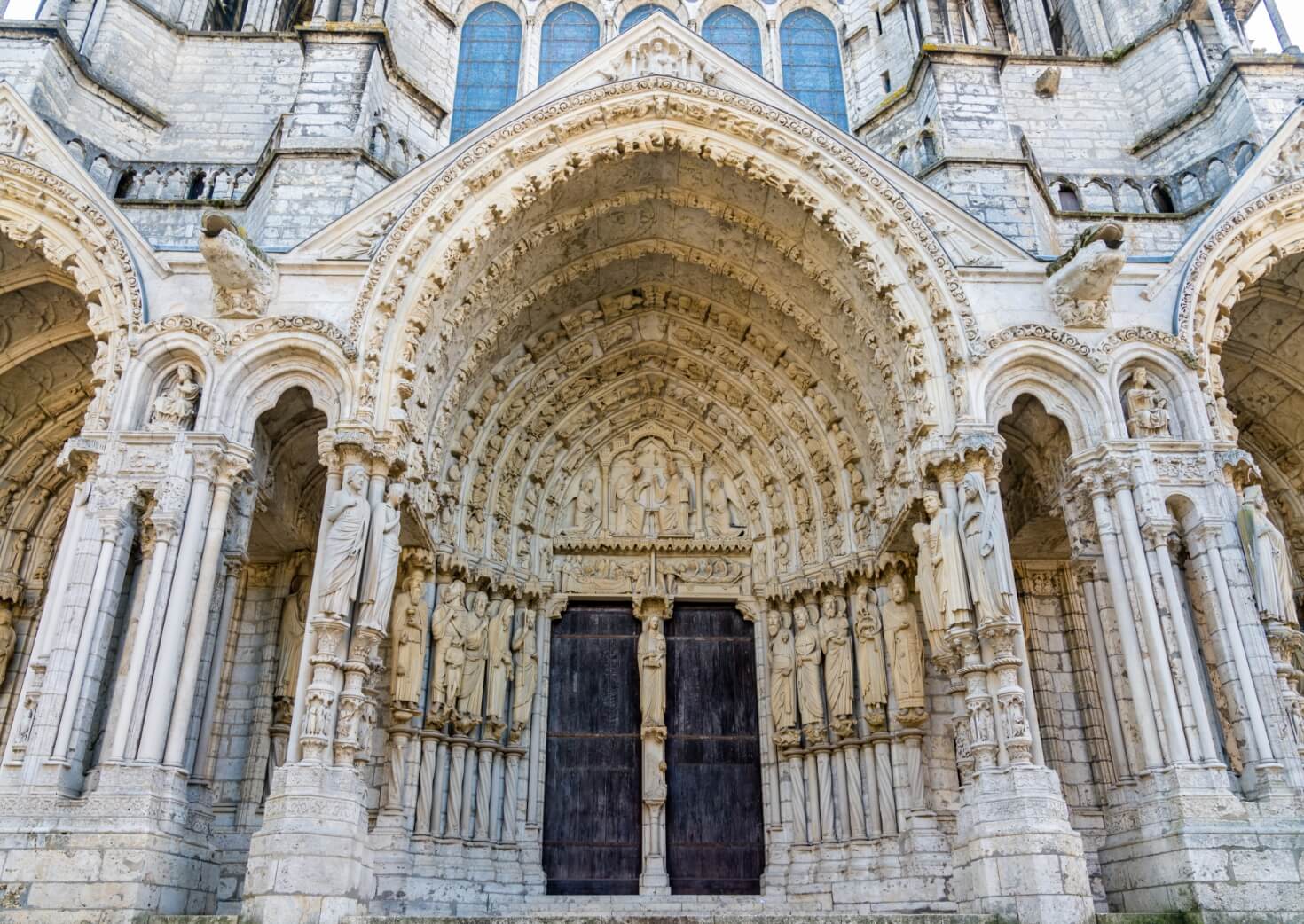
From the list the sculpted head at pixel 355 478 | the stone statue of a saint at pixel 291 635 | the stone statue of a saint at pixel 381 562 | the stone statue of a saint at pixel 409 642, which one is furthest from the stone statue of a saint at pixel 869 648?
the stone statue of a saint at pixel 291 635

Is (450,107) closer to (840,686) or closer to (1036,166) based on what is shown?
(1036,166)

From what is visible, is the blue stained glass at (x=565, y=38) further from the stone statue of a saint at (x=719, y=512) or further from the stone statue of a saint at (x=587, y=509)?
the stone statue of a saint at (x=719, y=512)

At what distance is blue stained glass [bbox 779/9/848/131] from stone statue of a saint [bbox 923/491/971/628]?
23.9 ft

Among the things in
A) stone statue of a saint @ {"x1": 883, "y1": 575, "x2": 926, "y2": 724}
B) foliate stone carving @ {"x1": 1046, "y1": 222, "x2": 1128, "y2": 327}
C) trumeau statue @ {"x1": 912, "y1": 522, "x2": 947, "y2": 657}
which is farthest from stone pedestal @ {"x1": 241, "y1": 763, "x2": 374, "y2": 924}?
foliate stone carving @ {"x1": 1046, "y1": 222, "x2": 1128, "y2": 327}

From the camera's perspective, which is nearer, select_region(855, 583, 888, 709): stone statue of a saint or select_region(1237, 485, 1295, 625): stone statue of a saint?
select_region(1237, 485, 1295, 625): stone statue of a saint

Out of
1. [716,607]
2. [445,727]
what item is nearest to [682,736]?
[716,607]

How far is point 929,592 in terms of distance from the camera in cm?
784

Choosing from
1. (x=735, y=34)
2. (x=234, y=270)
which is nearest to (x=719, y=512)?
(x=234, y=270)

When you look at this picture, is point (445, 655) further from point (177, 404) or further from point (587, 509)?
point (177, 404)

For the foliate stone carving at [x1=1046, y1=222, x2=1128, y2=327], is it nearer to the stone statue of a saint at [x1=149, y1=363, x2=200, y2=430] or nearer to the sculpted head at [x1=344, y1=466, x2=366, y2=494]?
the sculpted head at [x1=344, y1=466, x2=366, y2=494]

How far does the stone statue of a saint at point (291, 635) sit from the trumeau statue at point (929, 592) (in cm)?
545

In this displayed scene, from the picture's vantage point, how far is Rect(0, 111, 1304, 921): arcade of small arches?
6910mm

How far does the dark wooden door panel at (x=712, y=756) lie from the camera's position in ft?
30.7

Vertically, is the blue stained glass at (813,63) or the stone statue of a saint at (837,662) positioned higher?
the blue stained glass at (813,63)
